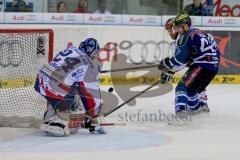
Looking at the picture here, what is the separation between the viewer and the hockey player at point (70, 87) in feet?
21.1

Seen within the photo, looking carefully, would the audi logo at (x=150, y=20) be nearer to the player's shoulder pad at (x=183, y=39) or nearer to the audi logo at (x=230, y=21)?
the audi logo at (x=230, y=21)

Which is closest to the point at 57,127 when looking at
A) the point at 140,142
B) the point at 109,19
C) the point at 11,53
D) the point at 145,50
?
the point at 140,142

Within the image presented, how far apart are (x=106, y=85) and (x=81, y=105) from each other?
3422 mm

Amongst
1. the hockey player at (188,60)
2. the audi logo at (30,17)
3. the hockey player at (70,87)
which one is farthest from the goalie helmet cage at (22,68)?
the audi logo at (30,17)

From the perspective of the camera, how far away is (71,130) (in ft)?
21.4

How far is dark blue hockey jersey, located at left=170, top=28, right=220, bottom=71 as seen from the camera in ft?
24.0

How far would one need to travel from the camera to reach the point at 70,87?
21.3 ft

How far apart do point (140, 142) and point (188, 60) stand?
1551 millimetres

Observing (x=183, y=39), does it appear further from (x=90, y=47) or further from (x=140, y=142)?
(x=140, y=142)

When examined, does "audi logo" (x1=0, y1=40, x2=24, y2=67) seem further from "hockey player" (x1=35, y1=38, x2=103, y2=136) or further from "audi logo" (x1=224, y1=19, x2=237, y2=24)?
"audi logo" (x1=224, y1=19, x2=237, y2=24)

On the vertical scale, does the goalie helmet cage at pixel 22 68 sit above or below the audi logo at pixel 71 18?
below

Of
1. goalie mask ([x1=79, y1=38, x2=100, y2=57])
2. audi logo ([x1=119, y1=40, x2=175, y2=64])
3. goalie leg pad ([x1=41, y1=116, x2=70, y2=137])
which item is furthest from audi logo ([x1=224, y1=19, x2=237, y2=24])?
goalie leg pad ([x1=41, y1=116, x2=70, y2=137])

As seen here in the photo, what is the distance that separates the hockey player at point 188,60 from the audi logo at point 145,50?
261 centimetres

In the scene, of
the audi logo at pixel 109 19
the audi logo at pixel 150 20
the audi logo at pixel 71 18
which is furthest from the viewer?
the audi logo at pixel 150 20
